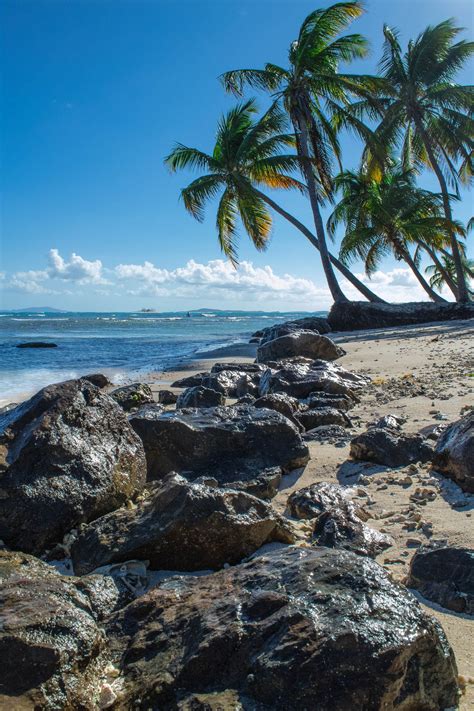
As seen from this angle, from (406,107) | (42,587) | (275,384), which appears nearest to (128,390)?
(275,384)

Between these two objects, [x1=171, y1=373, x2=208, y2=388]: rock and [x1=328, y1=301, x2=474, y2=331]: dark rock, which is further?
[x1=328, y1=301, x2=474, y2=331]: dark rock

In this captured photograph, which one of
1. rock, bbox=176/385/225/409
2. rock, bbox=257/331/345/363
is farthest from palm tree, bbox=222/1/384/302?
rock, bbox=176/385/225/409

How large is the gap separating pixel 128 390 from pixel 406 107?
20251 mm

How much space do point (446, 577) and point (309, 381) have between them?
15.1 ft

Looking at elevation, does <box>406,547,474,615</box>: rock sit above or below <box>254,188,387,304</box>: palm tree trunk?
below

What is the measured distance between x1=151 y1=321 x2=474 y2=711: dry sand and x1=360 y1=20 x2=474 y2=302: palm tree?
46.2 ft

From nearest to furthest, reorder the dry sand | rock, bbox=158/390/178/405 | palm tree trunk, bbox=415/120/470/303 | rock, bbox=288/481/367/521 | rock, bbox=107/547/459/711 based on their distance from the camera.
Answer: rock, bbox=107/547/459/711
the dry sand
rock, bbox=288/481/367/521
rock, bbox=158/390/178/405
palm tree trunk, bbox=415/120/470/303

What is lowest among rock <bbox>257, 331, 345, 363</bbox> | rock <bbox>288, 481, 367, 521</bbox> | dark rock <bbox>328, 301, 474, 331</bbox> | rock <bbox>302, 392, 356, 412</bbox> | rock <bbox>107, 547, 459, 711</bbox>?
rock <bbox>288, 481, 367, 521</bbox>

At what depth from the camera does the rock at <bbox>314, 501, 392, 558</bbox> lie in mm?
2666

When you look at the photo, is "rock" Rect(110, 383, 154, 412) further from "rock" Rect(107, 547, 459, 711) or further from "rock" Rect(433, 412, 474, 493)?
"rock" Rect(107, 547, 459, 711)

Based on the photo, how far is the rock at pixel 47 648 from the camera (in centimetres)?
157

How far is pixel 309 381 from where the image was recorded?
22.3 ft

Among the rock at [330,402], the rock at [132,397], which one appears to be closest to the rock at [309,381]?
the rock at [330,402]

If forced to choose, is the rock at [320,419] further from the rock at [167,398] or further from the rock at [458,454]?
the rock at [167,398]
